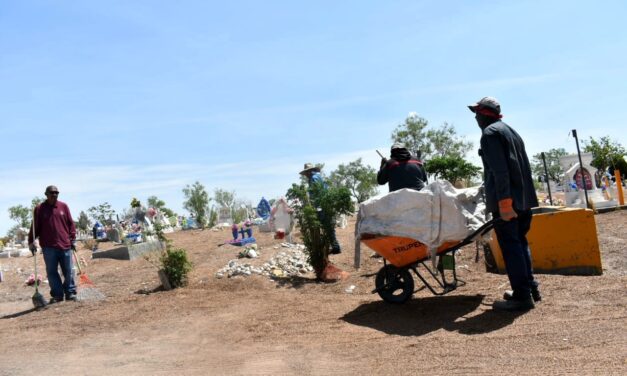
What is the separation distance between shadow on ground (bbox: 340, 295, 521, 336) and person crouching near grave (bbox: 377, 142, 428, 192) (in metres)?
1.71

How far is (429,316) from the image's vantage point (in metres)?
5.09

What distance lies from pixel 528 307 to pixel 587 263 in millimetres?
2284

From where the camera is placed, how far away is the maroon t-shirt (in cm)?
831

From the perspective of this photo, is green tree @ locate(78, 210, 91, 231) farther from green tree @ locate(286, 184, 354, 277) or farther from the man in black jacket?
the man in black jacket

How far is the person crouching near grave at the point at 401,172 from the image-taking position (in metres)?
7.03

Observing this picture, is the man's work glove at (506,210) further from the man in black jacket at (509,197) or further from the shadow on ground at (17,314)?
the shadow on ground at (17,314)

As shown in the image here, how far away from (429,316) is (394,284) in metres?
0.67

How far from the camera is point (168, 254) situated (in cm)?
830

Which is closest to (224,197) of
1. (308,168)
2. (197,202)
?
(197,202)

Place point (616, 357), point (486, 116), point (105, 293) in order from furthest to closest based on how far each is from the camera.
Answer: point (105, 293) → point (486, 116) → point (616, 357)

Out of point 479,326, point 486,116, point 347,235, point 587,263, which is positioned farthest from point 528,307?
point 347,235

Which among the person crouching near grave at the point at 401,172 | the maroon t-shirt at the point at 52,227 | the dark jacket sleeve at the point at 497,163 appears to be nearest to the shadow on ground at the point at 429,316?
the dark jacket sleeve at the point at 497,163

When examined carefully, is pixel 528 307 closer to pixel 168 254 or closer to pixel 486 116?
pixel 486 116

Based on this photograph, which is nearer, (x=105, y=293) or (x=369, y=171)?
(x=105, y=293)
